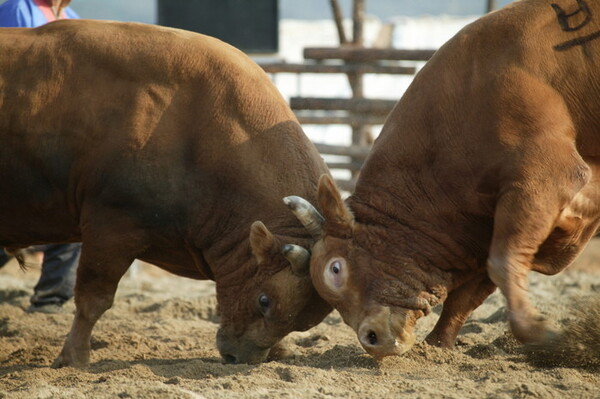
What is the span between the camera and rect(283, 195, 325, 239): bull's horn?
186 inches

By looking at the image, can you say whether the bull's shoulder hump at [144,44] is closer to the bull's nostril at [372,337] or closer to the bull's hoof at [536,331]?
the bull's nostril at [372,337]

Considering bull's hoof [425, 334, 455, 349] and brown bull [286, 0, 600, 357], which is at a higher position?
brown bull [286, 0, 600, 357]

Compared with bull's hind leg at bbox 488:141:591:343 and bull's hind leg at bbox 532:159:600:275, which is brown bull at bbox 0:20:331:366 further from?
bull's hind leg at bbox 532:159:600:275

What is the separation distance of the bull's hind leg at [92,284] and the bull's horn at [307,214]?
3.22 feet

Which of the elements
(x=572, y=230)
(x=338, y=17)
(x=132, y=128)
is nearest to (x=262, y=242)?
(x=132, y=128)

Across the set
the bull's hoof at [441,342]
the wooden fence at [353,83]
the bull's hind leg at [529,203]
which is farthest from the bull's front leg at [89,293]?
the wooden fence at [353,83]

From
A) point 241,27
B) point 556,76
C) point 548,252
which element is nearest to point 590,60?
point 556,76

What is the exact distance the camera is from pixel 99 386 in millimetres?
4070

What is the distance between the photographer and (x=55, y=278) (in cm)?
705

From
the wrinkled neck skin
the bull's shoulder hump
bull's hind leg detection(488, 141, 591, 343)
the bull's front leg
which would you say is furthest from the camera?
the bull's shoulder hump

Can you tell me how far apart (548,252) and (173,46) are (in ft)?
7.82

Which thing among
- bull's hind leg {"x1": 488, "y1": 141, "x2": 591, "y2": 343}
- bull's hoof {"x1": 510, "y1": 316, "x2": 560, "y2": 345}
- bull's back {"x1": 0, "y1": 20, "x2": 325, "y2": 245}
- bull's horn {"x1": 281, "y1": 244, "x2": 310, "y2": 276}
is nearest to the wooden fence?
bull's back {"x1": 0, "y1": 20, "x2": 325, "y2": 245}

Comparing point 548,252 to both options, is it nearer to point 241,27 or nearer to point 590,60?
point 590,60

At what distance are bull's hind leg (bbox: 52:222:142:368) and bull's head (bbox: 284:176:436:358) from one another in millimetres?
1051
